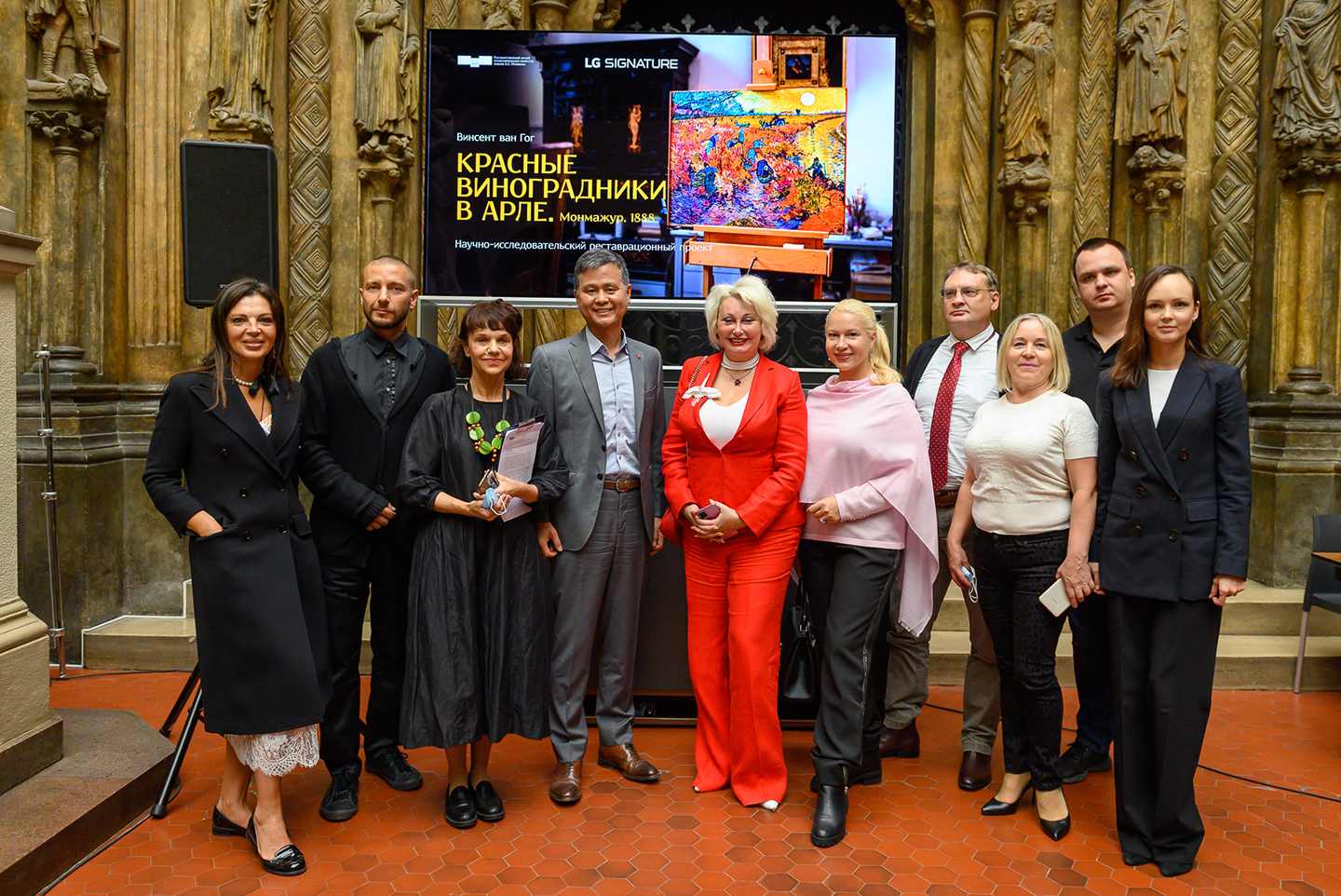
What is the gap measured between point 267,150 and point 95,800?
93.9 inches

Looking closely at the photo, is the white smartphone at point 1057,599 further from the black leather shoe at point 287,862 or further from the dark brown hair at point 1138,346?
the black leather shoe at point 287,862

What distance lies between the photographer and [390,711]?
377cm

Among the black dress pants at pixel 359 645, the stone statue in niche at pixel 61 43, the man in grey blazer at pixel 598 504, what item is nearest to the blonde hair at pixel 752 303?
the man in grey blazer at pixel 598 504

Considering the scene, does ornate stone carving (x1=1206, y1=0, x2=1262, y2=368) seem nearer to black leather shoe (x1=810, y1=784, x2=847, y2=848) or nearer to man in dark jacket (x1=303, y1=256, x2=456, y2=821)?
black leather shoe (x1=810, y1=784, x2=847, y2=848)

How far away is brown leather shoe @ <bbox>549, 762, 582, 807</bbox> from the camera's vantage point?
3.59m

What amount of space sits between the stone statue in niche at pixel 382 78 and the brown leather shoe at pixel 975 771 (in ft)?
16.5

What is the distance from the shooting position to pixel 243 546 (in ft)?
9.99

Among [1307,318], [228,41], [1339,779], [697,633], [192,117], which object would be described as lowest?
[1339,779]

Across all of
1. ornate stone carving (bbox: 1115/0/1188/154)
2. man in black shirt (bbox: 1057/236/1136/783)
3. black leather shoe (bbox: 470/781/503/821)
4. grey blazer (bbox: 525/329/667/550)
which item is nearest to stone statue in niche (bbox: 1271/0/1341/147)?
ornate stone carving (bbox: 1115/0/1188/154)

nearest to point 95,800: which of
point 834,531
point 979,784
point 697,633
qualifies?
point 697,633

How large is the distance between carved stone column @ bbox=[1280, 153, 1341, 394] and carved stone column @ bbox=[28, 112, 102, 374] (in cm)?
706

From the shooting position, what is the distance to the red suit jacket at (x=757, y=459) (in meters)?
3.46

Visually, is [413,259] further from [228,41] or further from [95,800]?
[95,800]

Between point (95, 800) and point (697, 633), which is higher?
point (697, 633)
